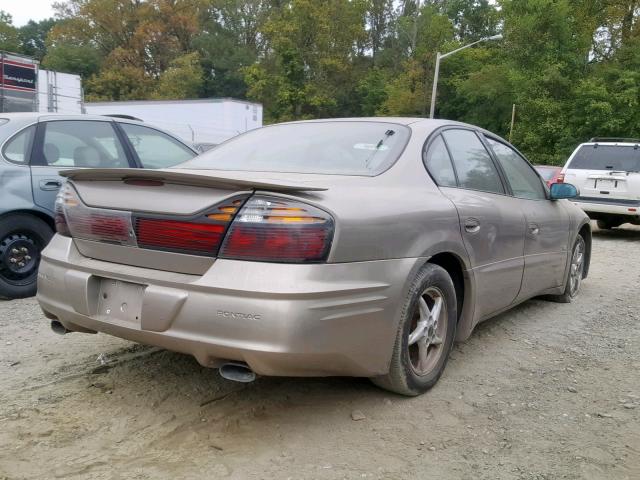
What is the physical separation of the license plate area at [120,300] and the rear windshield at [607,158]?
Answer: 9.53 m

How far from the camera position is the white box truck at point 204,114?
2625cm

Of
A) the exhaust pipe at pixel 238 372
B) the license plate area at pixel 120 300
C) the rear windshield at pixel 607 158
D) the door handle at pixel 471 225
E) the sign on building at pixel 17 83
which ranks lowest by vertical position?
the exhaust pipe at pixel 238 372

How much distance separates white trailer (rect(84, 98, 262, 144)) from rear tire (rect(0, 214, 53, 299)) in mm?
20550

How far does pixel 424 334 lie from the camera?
3145 millimetres

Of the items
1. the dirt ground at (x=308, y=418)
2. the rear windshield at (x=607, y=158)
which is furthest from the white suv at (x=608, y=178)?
the dirt ground at (x=308, y=418)

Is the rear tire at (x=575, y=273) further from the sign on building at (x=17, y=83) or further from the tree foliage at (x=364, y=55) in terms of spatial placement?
the tree foliage at (x=364, y=55)

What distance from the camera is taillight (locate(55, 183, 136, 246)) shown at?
2769 mm

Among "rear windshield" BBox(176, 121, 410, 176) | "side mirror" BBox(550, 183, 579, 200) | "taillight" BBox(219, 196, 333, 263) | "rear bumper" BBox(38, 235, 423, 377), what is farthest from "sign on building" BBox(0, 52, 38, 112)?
"taillight" BBox(219, 196, 333, 263)

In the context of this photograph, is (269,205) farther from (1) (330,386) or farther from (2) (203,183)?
(1) (330,386)

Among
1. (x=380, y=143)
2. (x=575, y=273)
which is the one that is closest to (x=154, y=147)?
(x=380, y=143)

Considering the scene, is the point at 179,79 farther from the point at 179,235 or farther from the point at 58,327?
the point at 179,235

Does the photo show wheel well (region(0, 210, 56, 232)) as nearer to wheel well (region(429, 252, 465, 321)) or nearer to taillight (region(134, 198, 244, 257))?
taillight (region(134, 198, 244, 257))

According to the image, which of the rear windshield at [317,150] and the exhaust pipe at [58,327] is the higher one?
the rear windshield at [317,150]

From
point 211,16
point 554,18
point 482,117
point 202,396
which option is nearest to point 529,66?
point 554,18
